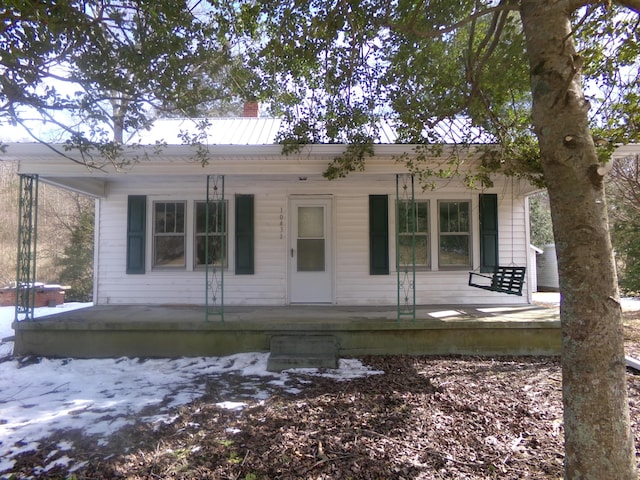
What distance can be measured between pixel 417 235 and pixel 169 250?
4748mm

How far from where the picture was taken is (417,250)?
8.09m

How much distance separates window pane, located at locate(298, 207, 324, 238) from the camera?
8.13m

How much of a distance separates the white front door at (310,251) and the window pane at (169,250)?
2.12 meters


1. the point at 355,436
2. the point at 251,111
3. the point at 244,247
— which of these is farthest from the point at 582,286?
the point at 251,111

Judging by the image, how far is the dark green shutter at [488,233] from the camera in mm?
8008

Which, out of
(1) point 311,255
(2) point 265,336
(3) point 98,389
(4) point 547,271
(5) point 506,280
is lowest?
(3) point 98,389

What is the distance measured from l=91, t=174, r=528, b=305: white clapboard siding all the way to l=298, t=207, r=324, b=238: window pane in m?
0.26

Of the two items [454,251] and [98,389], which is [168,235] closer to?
[98,389]

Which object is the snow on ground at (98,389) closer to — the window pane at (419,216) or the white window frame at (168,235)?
the white window frame at (168,235)

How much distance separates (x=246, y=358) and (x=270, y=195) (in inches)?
132

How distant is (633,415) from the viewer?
3.83 m

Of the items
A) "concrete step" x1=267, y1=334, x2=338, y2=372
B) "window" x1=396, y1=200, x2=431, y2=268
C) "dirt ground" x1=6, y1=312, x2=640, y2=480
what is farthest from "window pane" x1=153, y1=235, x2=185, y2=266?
"window" x1=396, y1=200, x2=431, y2=268

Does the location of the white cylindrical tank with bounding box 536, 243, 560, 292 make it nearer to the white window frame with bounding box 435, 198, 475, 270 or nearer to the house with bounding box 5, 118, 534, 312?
the house with bounding box 5, 118, 534, 312

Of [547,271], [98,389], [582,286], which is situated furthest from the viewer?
[547,271]
